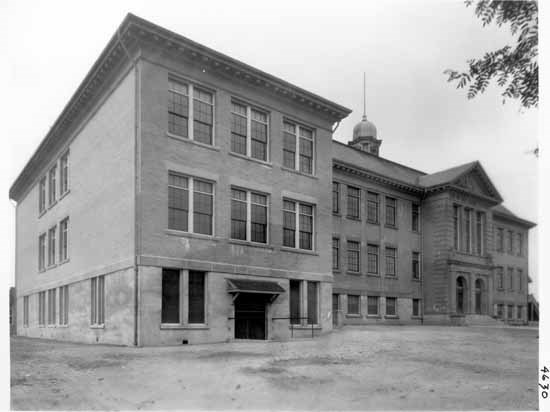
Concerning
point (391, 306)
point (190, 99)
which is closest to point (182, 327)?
point (190, 99)

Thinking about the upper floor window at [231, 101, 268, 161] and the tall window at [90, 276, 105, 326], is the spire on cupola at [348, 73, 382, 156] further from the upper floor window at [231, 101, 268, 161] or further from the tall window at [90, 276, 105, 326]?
the tall window at [90, 276, 105, 326]

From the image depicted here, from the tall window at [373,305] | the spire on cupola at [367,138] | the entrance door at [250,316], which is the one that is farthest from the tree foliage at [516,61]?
the spire on cupola at [367,138]

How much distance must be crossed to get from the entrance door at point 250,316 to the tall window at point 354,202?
13.3 meters

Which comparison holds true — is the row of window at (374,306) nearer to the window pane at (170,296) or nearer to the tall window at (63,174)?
the window pane at (170,296)

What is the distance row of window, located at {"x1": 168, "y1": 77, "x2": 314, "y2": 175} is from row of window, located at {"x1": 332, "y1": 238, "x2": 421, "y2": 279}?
32.8 ft

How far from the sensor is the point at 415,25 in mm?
13070

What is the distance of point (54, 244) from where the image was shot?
86.5 feet

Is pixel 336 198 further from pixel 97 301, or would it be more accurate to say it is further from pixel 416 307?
pixel 97 301

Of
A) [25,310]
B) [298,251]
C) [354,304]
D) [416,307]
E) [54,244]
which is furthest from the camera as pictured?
[416,307]

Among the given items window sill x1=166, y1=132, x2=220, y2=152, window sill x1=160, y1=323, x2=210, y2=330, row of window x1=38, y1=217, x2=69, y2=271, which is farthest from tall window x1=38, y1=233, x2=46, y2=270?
window sill x1=166, y1=132, x2=220, y2=152

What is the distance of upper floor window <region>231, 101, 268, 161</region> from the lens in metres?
21.2

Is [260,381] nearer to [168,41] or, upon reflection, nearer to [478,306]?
[168,41]

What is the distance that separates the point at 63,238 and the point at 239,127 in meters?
10.3

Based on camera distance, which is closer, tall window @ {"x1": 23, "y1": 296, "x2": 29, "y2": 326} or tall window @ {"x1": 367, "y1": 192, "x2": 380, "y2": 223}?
tall window @ {"x1": 23, "y1": 296, "x2": 29, "y2": 326}
